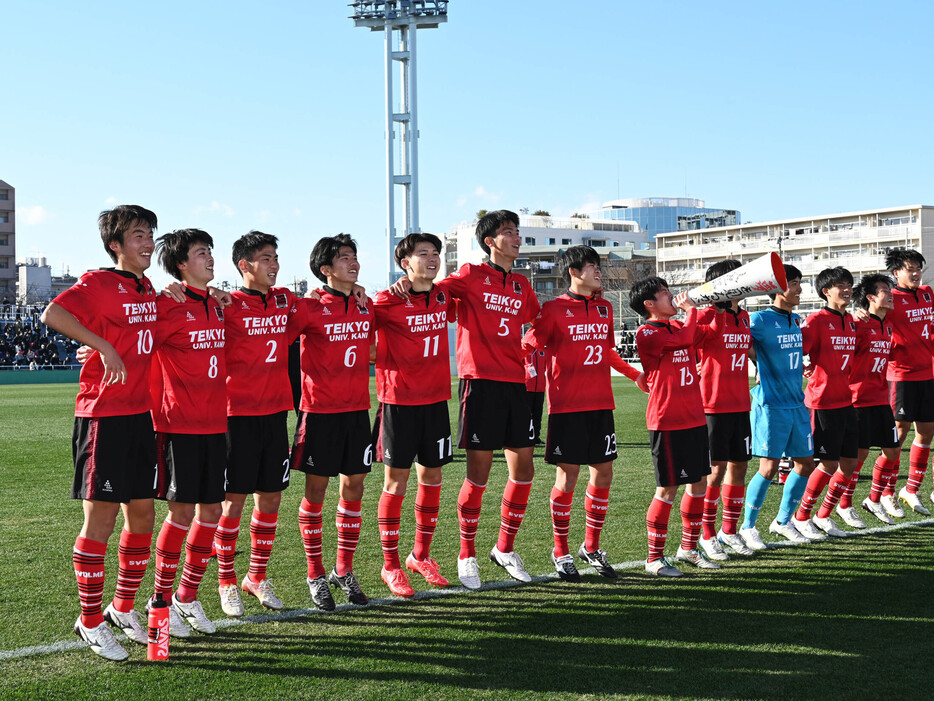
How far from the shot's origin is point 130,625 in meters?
4.85

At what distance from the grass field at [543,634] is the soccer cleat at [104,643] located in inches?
2.6

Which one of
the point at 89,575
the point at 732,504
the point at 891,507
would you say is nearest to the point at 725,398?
the point at 732,504

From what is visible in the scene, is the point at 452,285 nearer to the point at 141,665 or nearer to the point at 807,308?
the point at 141,665

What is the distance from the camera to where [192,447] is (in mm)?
4891

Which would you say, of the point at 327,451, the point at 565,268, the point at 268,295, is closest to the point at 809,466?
the point at 565,268

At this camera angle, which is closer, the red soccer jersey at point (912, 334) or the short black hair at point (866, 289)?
the short black hair at point (866, 289)

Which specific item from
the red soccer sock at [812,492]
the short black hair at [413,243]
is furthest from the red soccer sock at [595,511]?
the red soccer sock at [812,492]

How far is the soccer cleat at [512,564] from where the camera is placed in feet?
19.9

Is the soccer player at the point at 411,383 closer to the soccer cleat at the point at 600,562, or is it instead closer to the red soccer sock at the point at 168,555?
the soccer cleat at the point at 600,562

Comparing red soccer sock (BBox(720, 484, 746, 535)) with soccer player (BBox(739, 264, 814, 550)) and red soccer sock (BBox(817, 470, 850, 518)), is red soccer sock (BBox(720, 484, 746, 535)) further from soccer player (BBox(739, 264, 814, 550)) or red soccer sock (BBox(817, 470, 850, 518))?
red soccer sock (BBox(817, 470, 850, 518))

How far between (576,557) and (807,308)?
61.2 m

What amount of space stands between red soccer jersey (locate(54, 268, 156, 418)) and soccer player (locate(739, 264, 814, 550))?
460cm

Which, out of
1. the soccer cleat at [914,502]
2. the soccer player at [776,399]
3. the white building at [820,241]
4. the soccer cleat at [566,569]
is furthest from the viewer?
the white building at [820,241]

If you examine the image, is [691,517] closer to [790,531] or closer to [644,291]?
[790,531]
